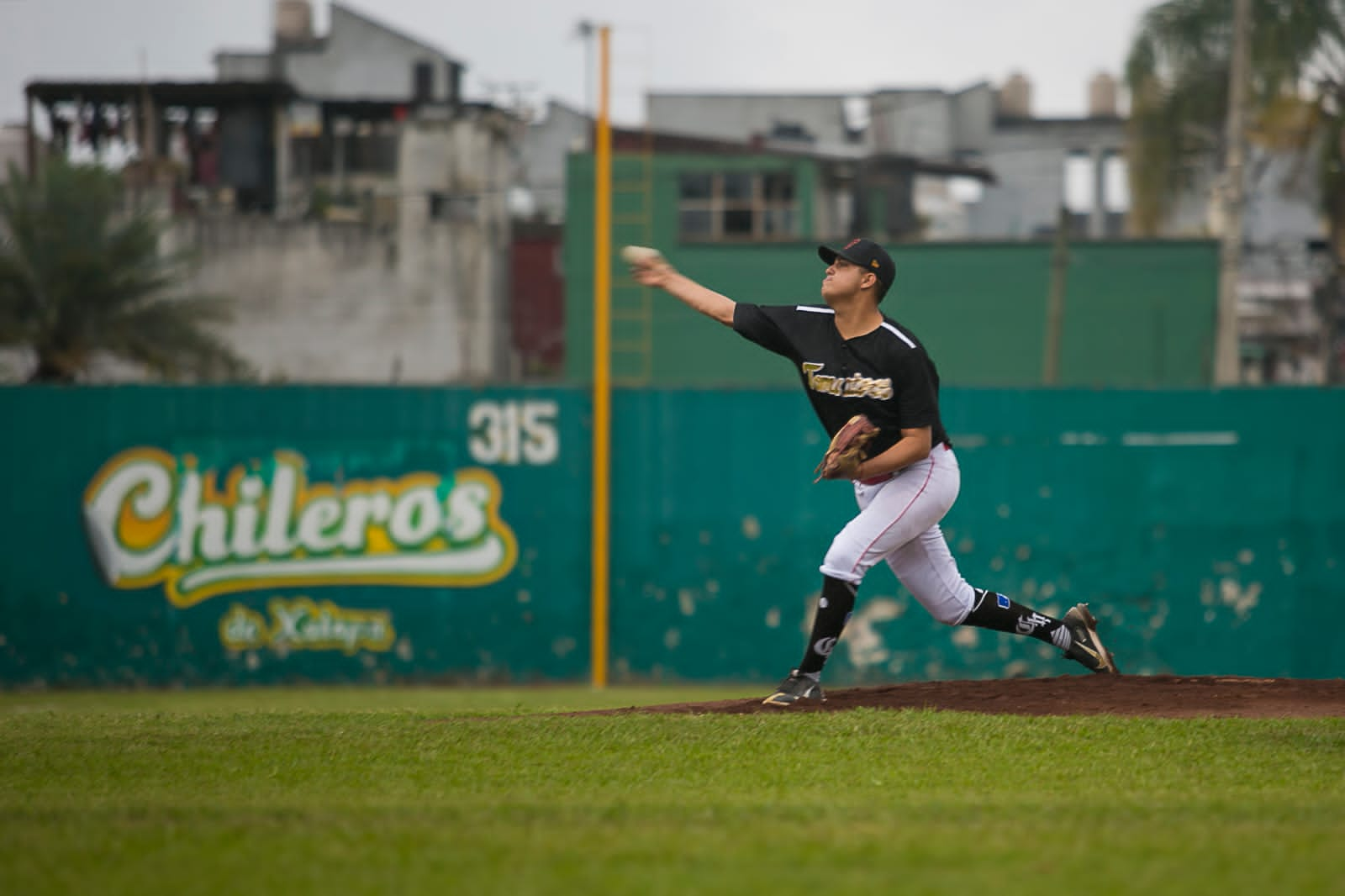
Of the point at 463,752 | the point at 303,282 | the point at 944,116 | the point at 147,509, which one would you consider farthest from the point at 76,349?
the point at 944,116

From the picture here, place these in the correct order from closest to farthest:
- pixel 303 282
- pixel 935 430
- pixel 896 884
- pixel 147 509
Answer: pixel 896 884
pixel 935 430
pixel 147 509
pixel 303 282

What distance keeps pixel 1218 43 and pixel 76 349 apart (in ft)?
73.4

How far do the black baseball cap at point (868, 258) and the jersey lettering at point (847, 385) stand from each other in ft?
1.29

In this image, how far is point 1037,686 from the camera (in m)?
7.39

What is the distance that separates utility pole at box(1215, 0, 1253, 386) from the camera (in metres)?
26.6

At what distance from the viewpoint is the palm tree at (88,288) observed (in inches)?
938

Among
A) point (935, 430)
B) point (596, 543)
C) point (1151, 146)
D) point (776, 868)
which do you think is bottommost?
point (596, 543)

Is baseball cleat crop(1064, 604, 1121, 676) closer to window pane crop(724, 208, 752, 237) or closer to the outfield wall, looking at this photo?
the outfield wall

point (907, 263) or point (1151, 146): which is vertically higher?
point (1151, 146)

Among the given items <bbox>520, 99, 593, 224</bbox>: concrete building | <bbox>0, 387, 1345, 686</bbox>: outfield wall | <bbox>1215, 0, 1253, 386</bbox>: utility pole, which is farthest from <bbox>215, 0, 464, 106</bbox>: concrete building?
<bbox>0, 387, 1345, 686</bbox>: outfield wall

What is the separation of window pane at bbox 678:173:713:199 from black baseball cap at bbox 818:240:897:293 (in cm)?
2413

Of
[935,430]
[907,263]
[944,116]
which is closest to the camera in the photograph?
[935,430]

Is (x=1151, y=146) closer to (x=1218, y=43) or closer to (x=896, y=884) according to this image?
(x=1218, y=43)

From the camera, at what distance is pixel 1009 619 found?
23.5ft
